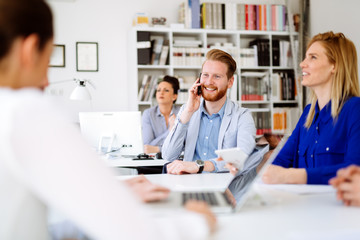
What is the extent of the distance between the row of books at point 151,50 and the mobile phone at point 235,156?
3787 mm

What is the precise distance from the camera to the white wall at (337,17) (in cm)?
474

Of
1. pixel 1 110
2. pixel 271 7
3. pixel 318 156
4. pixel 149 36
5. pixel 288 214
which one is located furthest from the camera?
pixel 271 7

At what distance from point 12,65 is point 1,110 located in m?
0.12

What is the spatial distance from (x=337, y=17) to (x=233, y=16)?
4.35 feet

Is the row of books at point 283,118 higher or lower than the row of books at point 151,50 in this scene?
lower

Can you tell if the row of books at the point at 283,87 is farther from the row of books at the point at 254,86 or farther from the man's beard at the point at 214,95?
the man's beard at the point at 214,95

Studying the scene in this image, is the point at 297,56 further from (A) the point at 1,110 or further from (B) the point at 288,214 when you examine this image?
(A) the point at 1,110

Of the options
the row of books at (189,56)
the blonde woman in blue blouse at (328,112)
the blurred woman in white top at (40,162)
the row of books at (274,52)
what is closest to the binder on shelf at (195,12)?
the row of books at (189,56)

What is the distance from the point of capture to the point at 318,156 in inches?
78.4

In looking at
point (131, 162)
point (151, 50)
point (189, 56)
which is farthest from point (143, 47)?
point (131, 162)

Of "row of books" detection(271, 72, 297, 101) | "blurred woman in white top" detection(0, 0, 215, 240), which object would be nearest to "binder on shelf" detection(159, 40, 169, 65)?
"row of books" detection(271, 72, 297, 101)

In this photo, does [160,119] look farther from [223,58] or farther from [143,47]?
[223,58]

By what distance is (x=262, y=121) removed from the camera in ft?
18.6

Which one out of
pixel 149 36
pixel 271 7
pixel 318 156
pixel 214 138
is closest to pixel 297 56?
pixel 271 7
